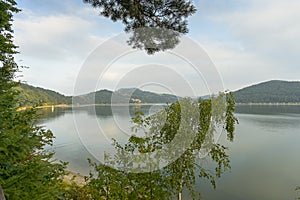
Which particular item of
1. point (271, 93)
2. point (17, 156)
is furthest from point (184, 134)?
point (271, 93)

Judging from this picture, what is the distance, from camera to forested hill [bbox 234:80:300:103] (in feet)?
302

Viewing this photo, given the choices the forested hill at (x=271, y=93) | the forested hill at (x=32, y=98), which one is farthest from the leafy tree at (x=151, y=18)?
the forested hill at (x=271, y=93)

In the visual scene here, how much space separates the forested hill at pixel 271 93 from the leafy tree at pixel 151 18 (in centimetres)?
9066

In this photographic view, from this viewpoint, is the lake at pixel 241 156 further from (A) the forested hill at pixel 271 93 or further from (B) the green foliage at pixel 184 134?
(A) the forested hill at pixel 271 93

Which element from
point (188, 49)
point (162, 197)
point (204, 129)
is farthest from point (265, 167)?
point (188, 49)

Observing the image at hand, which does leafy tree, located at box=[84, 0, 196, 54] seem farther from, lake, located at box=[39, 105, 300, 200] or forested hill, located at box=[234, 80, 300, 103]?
forested hill, located at box=[234, 80, 300, 103]

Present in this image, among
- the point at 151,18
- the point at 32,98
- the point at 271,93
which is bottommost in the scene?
the point at 32,98

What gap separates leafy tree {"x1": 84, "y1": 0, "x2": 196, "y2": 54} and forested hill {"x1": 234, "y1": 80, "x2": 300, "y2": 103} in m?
90.7

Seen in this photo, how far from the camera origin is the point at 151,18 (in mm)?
3154

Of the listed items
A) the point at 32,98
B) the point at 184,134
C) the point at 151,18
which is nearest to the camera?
the point at 151,18

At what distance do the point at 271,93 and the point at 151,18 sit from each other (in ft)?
369

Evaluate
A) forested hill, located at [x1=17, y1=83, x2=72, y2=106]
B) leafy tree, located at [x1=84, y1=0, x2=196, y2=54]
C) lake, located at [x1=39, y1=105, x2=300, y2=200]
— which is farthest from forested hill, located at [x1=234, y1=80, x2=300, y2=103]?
leafy tree, located at [x1=84, y1=0, x2=196, y2=54]

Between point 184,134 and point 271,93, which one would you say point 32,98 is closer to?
point 184,134

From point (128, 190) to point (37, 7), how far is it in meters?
3.35
